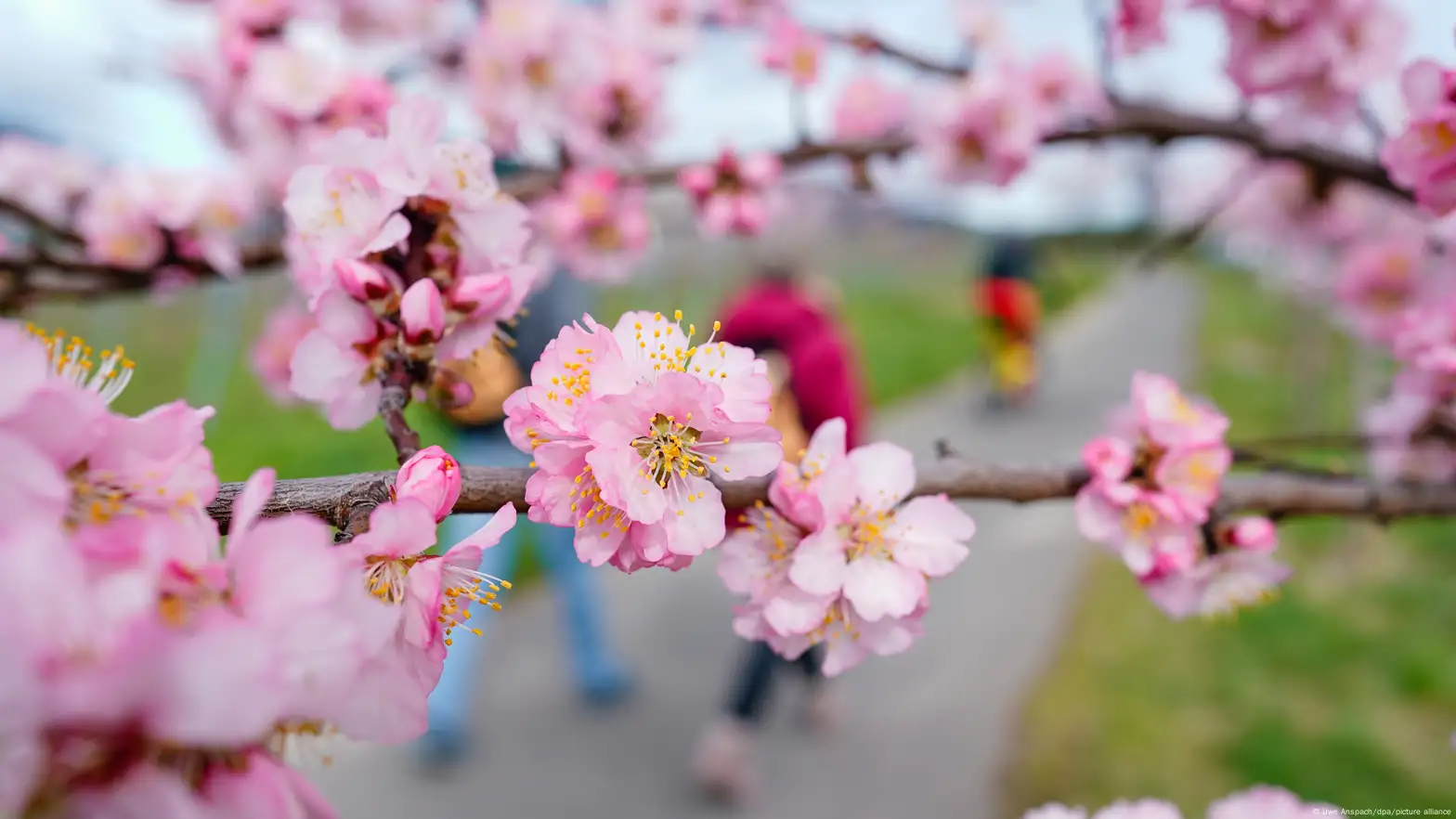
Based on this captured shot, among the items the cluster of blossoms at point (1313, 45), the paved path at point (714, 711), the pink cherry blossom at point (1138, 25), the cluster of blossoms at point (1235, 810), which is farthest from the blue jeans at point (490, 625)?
the cluster of blossoms at point (1313, 45)

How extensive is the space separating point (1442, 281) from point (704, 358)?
1582 mm

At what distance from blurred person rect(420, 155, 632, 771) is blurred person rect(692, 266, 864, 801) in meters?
0.60

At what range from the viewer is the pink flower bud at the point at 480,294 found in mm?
827

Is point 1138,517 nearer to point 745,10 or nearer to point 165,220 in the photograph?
point 165,220

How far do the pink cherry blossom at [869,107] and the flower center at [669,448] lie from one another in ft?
7.49

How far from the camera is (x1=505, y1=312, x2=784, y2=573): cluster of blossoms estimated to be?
2.22 feet

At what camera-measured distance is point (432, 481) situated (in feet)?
2.12

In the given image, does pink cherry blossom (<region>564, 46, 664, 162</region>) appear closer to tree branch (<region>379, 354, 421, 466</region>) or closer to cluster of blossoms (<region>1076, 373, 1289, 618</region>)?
tree branch (<region>379, 354, 421, 466</region>)

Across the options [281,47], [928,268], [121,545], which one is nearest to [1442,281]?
[121,545]

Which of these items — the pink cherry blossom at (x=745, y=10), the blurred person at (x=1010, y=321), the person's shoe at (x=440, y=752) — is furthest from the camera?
the blurred person at (x=1010, y=321)

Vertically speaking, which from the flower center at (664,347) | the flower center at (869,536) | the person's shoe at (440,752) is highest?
the flower center at (664,347)

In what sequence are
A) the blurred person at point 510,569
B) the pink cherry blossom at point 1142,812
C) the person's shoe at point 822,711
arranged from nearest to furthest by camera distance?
1. the pink cherry blossom at point 1142,812
2. the blurred person at point 510,569
3. the person's shoe at point 822,711

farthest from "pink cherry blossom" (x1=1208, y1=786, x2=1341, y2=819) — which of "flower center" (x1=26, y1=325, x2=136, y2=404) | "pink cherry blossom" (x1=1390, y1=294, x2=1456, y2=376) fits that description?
"flower center" (x1=26, y1=325, x2=136, y2=404)

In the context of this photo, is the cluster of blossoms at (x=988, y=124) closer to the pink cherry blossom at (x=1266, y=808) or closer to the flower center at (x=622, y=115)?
the flower center at (x=622, y=115)
